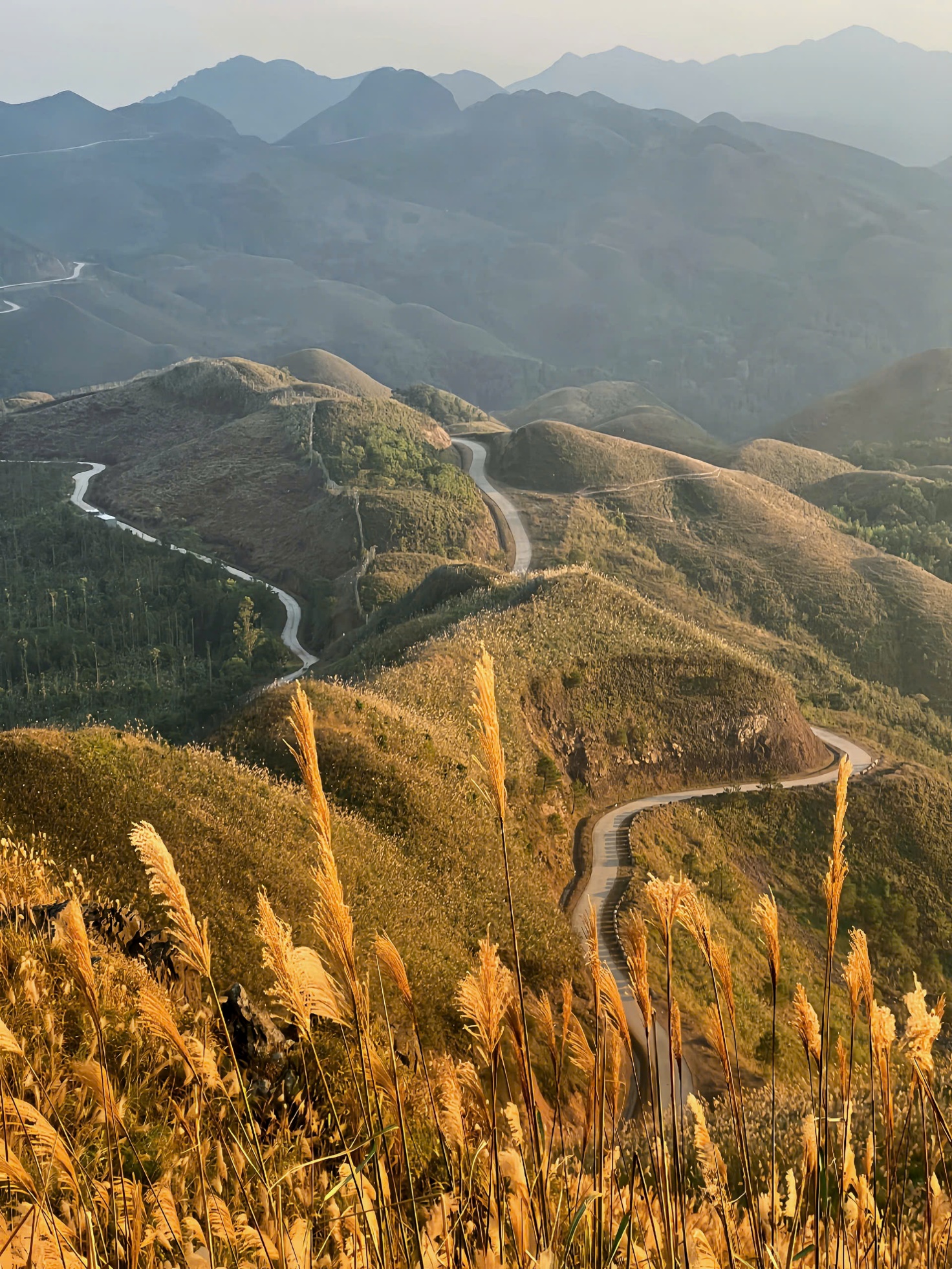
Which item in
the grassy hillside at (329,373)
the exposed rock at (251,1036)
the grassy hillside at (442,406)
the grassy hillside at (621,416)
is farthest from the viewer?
the grassy hillside at (329,373)

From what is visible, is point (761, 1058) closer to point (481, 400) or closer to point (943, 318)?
point (481, 400)

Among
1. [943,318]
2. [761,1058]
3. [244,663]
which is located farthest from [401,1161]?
[943,318]

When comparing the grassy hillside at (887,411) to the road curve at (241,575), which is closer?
the road curve at (241,575)

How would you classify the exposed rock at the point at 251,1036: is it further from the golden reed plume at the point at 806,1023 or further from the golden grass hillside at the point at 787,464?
the golden grass hillside at the point at 787,464

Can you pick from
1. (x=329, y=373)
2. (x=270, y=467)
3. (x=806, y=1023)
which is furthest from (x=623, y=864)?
(x=329, y=373)

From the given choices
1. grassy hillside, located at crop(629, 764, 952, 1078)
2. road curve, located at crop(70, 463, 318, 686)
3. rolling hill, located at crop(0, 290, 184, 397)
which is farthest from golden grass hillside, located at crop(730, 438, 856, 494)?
rolling hill, located at crop(0, 290, 184, 397)

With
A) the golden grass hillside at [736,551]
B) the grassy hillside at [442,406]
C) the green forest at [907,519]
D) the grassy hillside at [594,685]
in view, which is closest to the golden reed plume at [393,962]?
the grassy hillside at [594,685]
